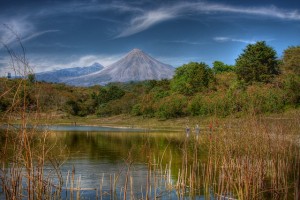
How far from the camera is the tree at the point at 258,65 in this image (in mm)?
63625

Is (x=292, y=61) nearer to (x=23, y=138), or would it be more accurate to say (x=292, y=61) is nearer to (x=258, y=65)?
(x=258, y=65)

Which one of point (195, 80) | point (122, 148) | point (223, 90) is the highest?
point (195, 80)

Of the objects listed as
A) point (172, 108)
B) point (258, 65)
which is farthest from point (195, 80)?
point (258, 65)

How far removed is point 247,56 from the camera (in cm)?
6688

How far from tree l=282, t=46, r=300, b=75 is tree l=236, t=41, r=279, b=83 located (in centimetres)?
290

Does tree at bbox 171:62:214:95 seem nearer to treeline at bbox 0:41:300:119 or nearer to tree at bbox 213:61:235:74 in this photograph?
treeline at bbox 0:41:300:119

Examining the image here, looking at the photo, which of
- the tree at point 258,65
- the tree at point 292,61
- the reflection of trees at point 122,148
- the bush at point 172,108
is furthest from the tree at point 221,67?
the reflection of trees at point 122,148

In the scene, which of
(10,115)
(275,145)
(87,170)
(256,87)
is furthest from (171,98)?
(10,115)

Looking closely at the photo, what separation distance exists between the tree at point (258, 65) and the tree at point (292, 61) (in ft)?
9.50

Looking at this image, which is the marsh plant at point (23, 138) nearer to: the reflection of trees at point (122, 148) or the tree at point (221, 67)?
the reflection of trees at point (122, 148)

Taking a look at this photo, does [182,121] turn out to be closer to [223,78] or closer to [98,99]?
[223,78]

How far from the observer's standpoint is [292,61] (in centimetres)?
6694

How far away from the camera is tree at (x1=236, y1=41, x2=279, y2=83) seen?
63.6 meters

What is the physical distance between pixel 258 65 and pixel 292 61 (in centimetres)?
764
